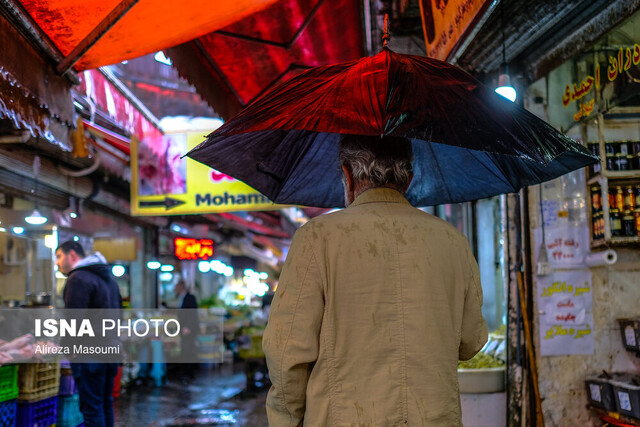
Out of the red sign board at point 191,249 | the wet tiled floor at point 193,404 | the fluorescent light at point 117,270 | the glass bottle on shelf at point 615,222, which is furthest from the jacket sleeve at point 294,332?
the fluorescent light at point 117,270

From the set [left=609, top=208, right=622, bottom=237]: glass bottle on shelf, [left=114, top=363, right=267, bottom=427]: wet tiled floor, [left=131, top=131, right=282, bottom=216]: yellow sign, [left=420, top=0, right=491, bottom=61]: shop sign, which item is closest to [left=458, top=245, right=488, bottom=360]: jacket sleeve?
[left=420, top=0, right=491, bottom=61]: shop sign

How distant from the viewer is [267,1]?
432 cm

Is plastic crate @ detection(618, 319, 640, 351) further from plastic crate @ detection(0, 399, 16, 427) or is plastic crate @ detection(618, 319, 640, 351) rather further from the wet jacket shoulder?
plastic crate @ detection(0, 399, 16, 427)

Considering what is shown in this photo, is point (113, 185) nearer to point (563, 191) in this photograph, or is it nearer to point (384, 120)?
point (563, 191)

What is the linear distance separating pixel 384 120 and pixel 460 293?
2.32ft

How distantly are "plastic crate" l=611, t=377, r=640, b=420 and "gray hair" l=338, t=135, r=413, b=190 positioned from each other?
3.05 m

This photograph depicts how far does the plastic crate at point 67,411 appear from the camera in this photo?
24.4ft

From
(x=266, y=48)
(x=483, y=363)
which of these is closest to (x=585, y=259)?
(x=483, y=363)

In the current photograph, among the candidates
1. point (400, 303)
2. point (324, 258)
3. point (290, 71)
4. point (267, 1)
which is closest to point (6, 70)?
point (267, 1)

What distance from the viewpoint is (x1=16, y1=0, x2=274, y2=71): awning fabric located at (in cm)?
366

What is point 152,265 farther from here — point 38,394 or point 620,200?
point 620,200

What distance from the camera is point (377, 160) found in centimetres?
229

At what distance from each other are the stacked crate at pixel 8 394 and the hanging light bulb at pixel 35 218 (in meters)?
3.58

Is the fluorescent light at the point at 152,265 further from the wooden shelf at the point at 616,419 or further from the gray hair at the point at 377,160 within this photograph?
the gray hair at the point at 377,160
